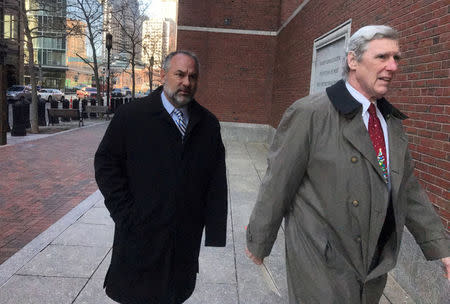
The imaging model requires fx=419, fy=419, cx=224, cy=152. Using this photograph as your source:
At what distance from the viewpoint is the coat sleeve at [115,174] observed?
94.3 inches

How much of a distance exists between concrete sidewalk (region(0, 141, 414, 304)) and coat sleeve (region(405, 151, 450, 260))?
1.91 metres

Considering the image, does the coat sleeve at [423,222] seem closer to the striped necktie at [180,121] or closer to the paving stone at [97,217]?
the striped necktie at [180,121]

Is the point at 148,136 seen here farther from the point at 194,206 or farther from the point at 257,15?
the point at 257,15

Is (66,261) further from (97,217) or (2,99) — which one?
(2,99)

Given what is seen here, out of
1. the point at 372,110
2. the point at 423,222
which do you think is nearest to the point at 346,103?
the point at 372,110

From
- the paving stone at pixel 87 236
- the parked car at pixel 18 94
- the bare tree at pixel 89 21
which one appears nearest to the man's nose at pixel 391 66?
the paving stone at pixel 87 236

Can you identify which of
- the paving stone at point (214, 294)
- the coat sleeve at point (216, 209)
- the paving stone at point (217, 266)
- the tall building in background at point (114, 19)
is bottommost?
the paving stone at point (214, 294)

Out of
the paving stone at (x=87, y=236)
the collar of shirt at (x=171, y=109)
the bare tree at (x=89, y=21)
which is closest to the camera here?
the collar of shirt at (x=171, y=109)

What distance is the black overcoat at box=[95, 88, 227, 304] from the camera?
2.39m

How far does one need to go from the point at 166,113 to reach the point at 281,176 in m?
0.83

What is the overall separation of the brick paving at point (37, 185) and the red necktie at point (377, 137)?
407cm

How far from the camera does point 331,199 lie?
6.30 feet

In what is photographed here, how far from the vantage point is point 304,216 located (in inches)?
79.0

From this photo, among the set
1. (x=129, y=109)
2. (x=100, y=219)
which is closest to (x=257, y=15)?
(x=100, y=219)
